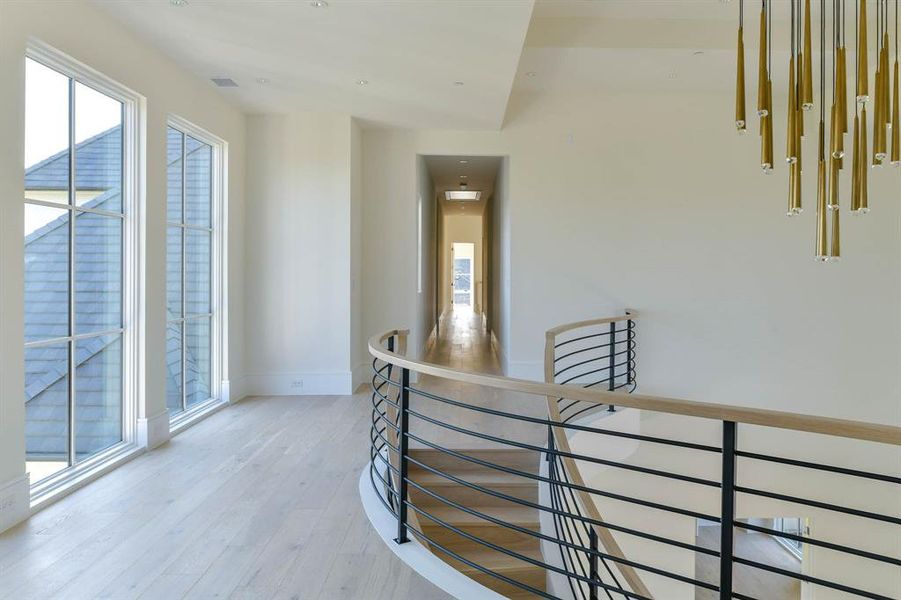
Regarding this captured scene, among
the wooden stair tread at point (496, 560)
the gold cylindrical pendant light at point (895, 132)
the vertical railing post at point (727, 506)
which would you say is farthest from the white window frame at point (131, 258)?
the gold cylindrical pendant light at point (895, 132)

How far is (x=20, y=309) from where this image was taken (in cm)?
309

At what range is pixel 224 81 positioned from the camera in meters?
5.07

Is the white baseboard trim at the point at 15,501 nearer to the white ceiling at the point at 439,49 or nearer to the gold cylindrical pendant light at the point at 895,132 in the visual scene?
the white ceiling at the point at 439,49

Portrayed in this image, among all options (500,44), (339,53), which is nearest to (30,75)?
(339,53)

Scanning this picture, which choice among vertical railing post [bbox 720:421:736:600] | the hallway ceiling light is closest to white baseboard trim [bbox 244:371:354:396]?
vertical railing post [bbox 720:421:736:600]

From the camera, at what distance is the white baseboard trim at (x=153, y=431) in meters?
4.30

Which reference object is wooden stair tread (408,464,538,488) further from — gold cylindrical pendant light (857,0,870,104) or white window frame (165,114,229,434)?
gold cylindrical pendant light (857,0,870,104)

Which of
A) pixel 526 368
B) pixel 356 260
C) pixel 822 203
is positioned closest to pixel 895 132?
pixel 822 203

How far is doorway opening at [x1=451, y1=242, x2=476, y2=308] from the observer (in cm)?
2011

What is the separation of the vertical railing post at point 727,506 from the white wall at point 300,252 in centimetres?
501

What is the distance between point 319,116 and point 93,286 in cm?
327

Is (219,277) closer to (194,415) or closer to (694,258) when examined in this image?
(194,415)

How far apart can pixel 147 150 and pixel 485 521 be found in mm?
3966

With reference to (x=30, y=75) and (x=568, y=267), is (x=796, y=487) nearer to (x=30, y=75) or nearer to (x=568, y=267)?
(x=568, y=267)
